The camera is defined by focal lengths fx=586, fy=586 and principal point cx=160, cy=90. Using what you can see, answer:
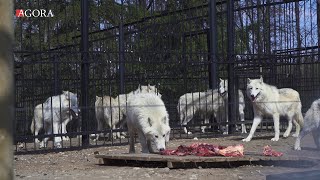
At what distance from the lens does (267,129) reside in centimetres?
1838

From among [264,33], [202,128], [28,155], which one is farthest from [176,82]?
[28,155]

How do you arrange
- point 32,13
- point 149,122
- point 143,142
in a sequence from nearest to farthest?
point 149,122 → point 143,142 → point 32,13

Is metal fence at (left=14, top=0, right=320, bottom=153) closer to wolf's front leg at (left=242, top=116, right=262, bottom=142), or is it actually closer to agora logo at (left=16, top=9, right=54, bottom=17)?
agora logo at (left=16, top=9, right=54, bottom=17)

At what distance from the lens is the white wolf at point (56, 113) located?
47.5 ft

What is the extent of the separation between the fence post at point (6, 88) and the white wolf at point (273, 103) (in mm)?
11960

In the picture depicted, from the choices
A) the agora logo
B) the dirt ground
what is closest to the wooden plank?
the dirt ground

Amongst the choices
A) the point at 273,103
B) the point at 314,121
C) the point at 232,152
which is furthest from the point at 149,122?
the point at 273,103

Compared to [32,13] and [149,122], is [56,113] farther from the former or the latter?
[149,122]

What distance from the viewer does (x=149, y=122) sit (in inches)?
398

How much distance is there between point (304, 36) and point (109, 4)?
6433 mm

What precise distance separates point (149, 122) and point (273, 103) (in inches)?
218

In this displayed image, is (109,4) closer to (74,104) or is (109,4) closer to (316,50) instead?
(74,104)

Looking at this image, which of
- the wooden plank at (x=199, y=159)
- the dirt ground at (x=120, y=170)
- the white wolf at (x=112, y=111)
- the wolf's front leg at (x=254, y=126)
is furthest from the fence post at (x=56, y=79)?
the wooden plank at (x=199, y=159)

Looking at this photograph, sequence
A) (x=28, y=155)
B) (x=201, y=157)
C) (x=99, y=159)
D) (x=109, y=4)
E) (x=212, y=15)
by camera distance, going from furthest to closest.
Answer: (x=109, y=4)
(x=212, y=15)
(x=28, y=155)
(x=99, y=159)
(x=201, y=157)
